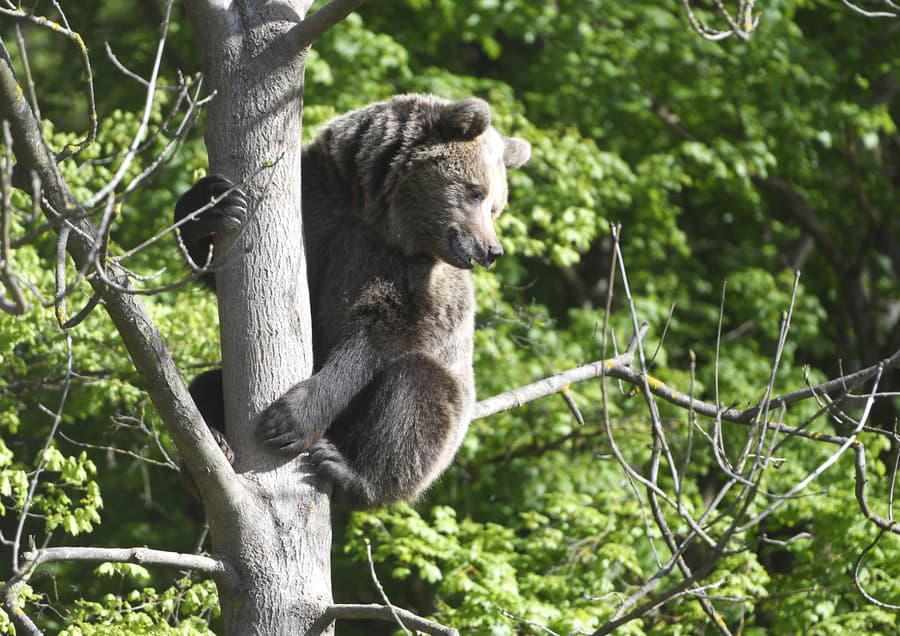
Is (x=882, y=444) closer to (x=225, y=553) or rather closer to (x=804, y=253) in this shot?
(x=225, y=553)

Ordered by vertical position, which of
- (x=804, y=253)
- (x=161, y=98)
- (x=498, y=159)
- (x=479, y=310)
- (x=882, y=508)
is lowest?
(x=804, y=253)

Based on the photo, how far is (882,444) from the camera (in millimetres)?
6215

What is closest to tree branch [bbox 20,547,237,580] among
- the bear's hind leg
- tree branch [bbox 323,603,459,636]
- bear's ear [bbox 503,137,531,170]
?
tree branch [bbox 323,603,459,636]

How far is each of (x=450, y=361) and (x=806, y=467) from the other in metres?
3.41

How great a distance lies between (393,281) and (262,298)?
1.21 m

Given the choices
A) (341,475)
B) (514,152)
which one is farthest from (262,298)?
(514,152)

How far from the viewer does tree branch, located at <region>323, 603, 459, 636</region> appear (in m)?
3.05

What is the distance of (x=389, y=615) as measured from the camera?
320 cm

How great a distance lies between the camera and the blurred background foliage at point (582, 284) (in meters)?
5.80

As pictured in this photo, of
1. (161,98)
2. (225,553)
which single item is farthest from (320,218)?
(161,98)

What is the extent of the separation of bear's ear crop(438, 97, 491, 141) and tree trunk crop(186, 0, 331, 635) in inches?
51.7

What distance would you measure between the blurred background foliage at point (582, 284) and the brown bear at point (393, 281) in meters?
0.85

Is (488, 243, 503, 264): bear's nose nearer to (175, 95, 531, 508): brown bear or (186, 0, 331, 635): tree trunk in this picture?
(175, 95, 531, 508): brown bear

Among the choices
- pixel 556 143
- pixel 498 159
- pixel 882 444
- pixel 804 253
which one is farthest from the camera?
pixel 804 253
